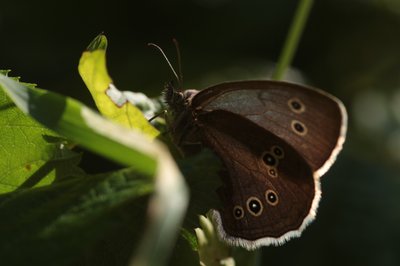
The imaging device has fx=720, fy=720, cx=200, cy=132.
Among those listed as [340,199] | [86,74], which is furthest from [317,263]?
[86,74]

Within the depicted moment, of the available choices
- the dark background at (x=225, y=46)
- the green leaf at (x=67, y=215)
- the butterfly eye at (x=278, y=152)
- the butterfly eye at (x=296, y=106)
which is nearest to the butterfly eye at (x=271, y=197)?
the butterfly eye at (x=278, y=152)

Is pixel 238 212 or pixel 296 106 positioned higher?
pixel 296 106

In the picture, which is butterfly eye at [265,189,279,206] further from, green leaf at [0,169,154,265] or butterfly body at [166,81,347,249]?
green leaf at [0,169,154,265]

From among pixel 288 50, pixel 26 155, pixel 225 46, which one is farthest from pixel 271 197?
pixel 225 46

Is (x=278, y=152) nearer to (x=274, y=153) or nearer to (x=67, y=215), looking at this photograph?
(x=274, y=153)

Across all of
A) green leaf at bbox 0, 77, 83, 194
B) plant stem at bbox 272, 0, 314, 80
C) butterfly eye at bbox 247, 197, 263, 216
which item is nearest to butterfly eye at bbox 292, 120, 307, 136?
butterfly eye at bbox 247, 197, 263, 216

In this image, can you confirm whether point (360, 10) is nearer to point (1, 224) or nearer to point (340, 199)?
point (340, 199)

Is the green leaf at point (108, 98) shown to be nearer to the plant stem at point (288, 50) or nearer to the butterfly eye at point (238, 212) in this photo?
the butterfly eye at point (238, 212)
